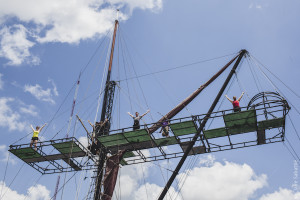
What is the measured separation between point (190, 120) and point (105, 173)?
5.68m

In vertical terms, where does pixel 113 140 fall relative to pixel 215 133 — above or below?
above

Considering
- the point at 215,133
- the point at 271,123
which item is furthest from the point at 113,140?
the point at 271,123

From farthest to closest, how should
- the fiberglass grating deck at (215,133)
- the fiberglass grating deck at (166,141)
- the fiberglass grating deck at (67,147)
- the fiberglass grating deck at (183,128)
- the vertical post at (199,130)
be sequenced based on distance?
the fiberglass grating deck at (67,147) < the fiberglass grating deck at (166,141) < the fiberglass grating deck at (215,133) < the fiberglass grating deck at (183,128) < the vertical post at (199,130)

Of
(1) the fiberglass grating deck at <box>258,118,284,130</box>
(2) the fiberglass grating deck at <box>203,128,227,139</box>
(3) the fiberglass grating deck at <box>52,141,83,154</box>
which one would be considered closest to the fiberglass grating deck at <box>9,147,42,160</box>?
(3) the fiberglass grating deck at <box>52,141,83,154</box>

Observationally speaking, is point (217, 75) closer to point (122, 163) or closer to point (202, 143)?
point (202, 143)

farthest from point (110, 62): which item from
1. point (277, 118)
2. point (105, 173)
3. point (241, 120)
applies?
point (277, 118)

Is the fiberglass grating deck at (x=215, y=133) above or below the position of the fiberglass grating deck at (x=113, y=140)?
below

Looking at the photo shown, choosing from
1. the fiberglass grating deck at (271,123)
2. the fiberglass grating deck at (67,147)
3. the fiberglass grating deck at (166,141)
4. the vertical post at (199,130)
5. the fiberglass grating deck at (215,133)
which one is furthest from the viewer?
the fiberglass grating deck at (67,147)

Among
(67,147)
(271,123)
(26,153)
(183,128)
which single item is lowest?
(271,123)

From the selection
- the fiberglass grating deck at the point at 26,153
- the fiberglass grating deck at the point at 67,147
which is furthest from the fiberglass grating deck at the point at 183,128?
the fiberglass grating deck at the point at 26,153

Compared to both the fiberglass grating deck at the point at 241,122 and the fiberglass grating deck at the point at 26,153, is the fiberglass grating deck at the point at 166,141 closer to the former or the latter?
the fiberglass grating deck at the point at 241,122

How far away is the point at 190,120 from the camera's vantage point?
17.3m

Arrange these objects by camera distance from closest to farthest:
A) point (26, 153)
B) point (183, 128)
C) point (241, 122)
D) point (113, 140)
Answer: point (241, 122) → point (183, 128) → point (113, 140) → point (26, 153)

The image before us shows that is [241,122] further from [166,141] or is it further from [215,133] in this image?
[166,141]
